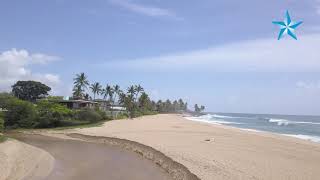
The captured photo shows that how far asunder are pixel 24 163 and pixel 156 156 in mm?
7928

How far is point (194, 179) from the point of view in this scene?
16.6 m

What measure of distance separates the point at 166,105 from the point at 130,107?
9199 cm

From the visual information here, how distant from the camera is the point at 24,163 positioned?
21.5 m

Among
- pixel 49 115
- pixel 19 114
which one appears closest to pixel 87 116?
pixel 49 115

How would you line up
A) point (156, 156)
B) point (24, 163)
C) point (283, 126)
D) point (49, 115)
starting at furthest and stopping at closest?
point (283, 126) → point (49, 115) → point (156, 156) → point (24, 163)

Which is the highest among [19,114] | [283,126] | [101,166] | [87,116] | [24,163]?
[19,114]

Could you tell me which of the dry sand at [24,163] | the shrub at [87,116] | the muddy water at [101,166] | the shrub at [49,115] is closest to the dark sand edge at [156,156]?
the muddy water at [101,166]

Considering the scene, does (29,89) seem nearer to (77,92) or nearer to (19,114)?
(77,92)

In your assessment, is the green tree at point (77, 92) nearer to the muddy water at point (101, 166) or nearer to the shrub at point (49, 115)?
the shrub at point (49, 115)

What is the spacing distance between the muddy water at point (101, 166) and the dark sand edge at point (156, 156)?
0.43m

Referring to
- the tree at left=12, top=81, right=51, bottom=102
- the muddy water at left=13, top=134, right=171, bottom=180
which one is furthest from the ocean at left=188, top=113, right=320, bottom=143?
the tree at left=12, top=81, right=51, bottom=102

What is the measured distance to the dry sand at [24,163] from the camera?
17909 millimetres

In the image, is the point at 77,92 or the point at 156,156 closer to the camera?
the point at 156,156

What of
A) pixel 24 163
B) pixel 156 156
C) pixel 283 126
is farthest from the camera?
pixel 283 126
